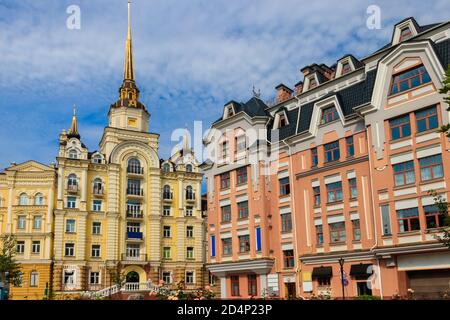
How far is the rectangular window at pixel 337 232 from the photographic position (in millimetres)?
30136

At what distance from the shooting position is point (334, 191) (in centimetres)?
3108

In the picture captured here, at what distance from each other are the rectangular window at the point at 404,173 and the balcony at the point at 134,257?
34.5 m

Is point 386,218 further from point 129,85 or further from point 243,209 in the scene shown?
point 129,85

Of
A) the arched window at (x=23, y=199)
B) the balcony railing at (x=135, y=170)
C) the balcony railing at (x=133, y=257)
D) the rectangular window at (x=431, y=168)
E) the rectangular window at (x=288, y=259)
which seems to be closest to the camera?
the rectangular window at (x=431, y=168)

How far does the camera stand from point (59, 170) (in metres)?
53.8

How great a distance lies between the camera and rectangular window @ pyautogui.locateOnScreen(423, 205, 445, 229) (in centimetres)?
2478

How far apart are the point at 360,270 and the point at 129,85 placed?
41.4m

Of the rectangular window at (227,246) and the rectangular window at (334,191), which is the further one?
the rectangular window at (227,246)

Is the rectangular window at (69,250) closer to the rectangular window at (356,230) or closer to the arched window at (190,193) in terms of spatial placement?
the arched window at (190,193)

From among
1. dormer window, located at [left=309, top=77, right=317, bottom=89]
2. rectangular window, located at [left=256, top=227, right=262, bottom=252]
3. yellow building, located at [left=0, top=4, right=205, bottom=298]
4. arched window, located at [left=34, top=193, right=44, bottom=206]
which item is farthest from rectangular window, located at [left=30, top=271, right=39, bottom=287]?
dormer window, located at [left=309, top=77, right=317, bottom=89]

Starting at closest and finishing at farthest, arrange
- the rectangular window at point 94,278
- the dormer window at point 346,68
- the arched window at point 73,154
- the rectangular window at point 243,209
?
1. the dormer window at point 346,68
2. the rectangular window at point 243,209
3. the rectangular window at point 94,278
4. the arched window at point 73,154

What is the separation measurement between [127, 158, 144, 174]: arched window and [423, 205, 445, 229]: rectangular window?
37613mm

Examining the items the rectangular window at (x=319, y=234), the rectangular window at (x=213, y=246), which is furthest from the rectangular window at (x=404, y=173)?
the rectangular window at (x=213, y=246)
